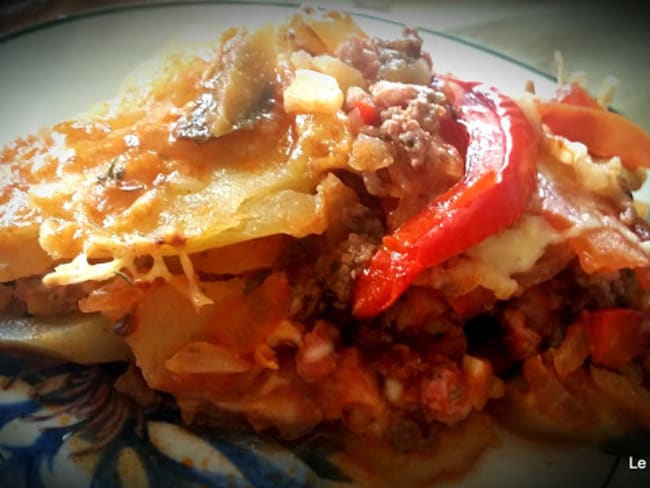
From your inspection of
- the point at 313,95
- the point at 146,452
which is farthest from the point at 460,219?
the point at 146,452

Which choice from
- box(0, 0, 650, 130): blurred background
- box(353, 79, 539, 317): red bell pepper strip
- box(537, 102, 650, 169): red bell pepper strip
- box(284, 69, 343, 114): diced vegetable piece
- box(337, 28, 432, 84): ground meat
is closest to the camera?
box(353, 79, 539, 317): red bell pepper strip

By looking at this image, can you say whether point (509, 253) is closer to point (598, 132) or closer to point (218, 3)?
point (598, 132)

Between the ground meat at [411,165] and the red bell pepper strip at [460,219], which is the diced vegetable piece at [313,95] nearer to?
the ground meat at [411,165]

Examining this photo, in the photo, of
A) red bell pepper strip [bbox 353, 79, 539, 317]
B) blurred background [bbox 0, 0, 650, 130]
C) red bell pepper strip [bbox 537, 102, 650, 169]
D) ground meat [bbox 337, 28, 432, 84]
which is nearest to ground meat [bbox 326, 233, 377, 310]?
red bell pepper strip [bbox 353, 79, 539, 317]

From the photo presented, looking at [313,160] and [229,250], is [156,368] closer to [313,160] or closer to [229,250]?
[229,250]

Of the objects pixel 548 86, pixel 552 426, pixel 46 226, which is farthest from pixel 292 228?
pixel 548 86

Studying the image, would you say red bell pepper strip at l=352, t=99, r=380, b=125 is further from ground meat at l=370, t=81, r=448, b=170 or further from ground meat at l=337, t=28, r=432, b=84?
ground meat at l=337, t=28, r=432, b=84
